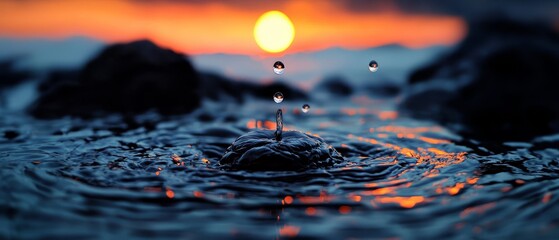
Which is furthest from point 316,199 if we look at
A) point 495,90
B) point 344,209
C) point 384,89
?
point 384,89

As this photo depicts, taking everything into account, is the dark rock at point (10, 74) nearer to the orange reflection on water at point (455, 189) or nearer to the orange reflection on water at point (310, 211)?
the orange reflection on water at point (310, 211)

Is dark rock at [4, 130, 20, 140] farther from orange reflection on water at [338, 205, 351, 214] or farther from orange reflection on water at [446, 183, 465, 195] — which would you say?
orange reflection on water at [446, 183, 465, 195]

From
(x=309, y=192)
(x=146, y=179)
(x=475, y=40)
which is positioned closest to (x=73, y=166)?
(x=146, y=179)

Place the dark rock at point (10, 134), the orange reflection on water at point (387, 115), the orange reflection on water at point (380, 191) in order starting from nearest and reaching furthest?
the orange reflection on water at point (380, 191) < the dark rock at point (10, 134) < the orange reflection on water at point (387, 115)

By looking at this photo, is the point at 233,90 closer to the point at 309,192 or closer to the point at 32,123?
the point at 32,123

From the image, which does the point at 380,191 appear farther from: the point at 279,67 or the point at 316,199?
the point at 279,67

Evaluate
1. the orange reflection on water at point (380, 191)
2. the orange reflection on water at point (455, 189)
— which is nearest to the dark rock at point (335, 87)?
the orange reflection on water at point (455, 189)
